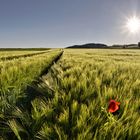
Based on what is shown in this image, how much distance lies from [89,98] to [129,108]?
21.3 inches

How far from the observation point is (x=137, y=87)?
10.4 feet

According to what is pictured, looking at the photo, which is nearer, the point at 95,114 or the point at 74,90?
the point at 95,114

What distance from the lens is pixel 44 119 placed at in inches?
83.8

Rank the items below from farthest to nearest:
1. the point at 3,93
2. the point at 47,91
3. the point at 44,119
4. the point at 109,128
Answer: the point at 3,93 < the point at 47,91 < the point at 44,119 < the point at 109,128

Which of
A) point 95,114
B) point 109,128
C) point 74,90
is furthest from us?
point 74,90

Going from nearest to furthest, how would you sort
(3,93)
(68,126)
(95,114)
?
(68,126) < (95,114) < (3,93)

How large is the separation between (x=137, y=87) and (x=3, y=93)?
6.27ft

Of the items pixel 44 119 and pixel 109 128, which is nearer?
pixel 109 128

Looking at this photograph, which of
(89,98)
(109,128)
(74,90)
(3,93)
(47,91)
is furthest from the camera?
(3,93)

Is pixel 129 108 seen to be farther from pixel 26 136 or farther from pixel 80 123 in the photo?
pixel 26 136

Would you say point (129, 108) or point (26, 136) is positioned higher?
point (129, 108)

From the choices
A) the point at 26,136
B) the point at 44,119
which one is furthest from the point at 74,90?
the point at 26,136

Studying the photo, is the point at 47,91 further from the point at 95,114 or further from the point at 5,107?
the point at 95,114

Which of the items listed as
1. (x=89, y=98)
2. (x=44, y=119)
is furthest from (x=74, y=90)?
(x=44, y=119)
